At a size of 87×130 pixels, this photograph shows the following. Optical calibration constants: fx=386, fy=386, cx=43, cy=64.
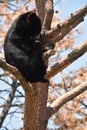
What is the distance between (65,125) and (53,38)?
256cm

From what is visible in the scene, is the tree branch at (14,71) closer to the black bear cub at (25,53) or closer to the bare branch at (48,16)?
the black bear cub at (25,53)

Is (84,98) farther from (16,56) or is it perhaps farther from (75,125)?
(16,56)

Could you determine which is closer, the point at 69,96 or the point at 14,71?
the point at 14,71

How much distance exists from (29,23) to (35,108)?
910 mm

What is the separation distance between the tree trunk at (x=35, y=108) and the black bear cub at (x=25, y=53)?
12cm

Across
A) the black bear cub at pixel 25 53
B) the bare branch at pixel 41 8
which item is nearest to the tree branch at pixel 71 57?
the black bear cub at pixel 25 53

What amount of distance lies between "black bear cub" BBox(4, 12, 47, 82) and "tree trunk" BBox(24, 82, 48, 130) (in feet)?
0.41

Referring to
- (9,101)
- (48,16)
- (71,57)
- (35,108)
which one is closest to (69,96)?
(35,108)

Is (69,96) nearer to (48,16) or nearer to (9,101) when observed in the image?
(48,16)

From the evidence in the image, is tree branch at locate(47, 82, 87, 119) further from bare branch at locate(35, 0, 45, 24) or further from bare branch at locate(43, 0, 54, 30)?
bare branch at locate(35, 0, 45, 24)

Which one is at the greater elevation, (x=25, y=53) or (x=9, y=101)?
(x=9, y=101)

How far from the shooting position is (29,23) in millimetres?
3928

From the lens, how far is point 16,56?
351 centimetres

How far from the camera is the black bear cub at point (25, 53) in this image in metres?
3.45
